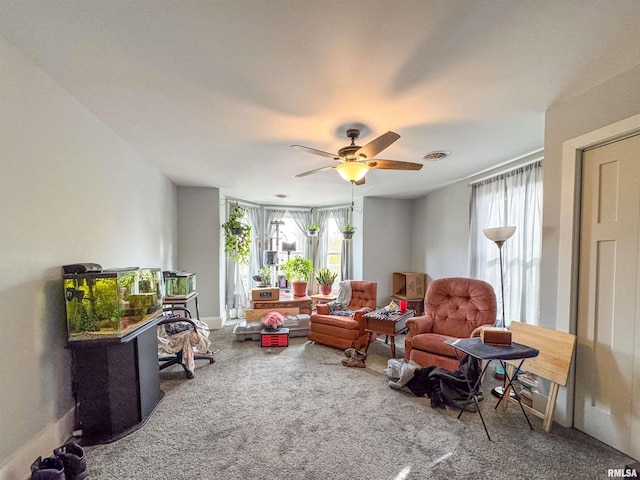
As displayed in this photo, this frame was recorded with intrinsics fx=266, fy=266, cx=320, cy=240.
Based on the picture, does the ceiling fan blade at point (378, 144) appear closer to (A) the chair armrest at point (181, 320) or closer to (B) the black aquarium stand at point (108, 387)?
(B) the black aquarium stand at point (108, 387)

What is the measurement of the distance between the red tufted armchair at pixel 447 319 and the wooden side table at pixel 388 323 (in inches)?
8.2

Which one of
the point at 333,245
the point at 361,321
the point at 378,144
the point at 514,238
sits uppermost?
the point at 378,144

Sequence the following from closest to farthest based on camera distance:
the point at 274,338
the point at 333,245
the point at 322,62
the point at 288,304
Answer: the point at 322,62 → the point at 274,338 → the point at 288,304 → the point at 333,245

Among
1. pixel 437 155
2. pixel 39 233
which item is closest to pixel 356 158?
pixel 437 155

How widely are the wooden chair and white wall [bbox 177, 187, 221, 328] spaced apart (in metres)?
4.31

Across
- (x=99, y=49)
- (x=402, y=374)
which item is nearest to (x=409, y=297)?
(x=402, y=374)

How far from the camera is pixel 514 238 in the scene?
126 inches

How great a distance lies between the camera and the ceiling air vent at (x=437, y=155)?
116 inches

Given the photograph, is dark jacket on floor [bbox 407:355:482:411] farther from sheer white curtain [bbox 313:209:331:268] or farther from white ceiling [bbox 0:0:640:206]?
sheer white curtain [bbox 313:209:331:268]

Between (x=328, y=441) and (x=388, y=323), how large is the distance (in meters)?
1.65

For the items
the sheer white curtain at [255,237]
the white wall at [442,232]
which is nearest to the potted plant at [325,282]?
the sheer white curtain at [255,237]

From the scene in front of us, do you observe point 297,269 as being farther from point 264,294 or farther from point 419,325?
point 419,325

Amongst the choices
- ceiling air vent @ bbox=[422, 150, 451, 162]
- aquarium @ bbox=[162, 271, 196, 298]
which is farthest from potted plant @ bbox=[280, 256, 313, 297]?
ceiling air vent @ bbox=[422, 150, 451, 162]

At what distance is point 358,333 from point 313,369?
2.73 ft
